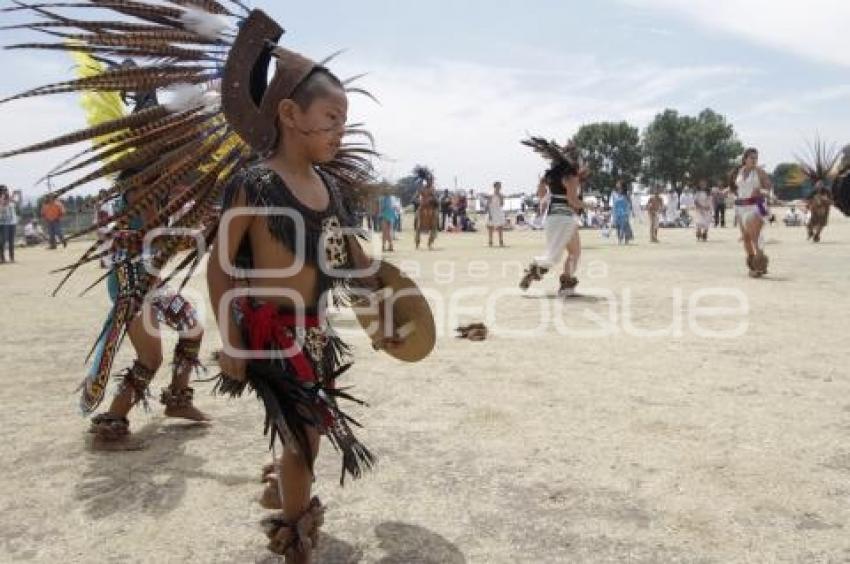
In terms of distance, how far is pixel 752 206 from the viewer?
430 inches

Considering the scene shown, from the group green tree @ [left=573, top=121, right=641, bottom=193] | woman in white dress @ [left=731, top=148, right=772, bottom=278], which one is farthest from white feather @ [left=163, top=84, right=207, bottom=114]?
green tree @ [left=573, top=121, right=641, bottom=193]

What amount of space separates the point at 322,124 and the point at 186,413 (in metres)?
2.29

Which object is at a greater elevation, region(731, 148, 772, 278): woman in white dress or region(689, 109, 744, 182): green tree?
region(689, 109, 744, 182): green tree

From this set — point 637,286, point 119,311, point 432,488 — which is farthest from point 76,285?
point 432,488

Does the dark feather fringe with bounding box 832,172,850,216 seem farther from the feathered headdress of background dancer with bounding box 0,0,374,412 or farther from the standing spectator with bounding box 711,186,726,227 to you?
the standing spectator with bounding box 711,186,726,227

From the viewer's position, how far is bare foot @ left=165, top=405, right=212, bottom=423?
163 inches

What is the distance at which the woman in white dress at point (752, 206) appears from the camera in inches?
424

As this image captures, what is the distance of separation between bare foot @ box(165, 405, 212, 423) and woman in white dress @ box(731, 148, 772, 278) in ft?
29.7

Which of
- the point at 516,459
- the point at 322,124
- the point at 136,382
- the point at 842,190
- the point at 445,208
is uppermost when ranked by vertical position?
the point at 445,208

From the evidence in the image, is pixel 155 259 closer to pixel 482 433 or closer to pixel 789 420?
pixel 482 433

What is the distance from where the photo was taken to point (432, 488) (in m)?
3.16

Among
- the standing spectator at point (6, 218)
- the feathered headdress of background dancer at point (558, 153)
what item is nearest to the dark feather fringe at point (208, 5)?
the feathered headdress of background dancer at point (558, 153)

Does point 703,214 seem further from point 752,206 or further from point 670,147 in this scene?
point 670,147

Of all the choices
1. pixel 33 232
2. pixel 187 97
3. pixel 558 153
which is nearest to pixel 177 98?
pixel 187 97
